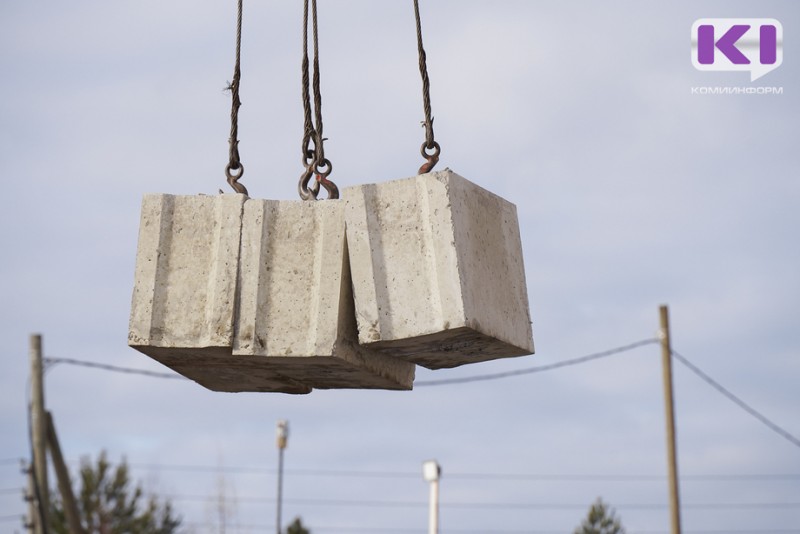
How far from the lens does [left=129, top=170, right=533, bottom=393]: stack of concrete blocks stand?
628 cm

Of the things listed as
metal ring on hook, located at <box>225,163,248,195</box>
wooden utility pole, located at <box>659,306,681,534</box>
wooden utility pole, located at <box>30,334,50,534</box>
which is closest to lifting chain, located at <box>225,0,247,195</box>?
metal ring on hook, located at <box>225,163,248,195</box>

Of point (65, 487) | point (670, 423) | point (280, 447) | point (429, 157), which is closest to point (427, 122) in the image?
point (429, 157)

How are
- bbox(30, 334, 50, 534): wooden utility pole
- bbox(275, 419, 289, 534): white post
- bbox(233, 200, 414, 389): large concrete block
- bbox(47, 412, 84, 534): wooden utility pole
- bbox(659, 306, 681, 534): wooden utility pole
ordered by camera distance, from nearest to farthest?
1. bbox(233, 200, 414, 389): large concrete block
2. bbox(30, 334, 50, 534): wooden utility pole
3. bbox(47, 412, 84, 534): wooden utility pole
4. bbox(659, 306, 681, 534): wooden utility pole
5. bbox(275, 419, 289, 534): white post

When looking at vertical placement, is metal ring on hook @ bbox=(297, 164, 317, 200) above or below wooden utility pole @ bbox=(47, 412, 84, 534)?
above

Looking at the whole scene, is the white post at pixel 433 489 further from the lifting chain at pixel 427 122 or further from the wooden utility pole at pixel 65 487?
the lifting chain at pixel 427 122

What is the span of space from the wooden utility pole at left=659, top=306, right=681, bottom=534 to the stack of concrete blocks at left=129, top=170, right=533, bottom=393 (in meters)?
11.7

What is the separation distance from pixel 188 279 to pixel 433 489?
1042cm

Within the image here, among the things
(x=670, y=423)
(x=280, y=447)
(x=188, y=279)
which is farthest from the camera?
(x=280, y=447)

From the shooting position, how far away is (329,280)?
20.9 feet

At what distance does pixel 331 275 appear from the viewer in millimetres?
6383

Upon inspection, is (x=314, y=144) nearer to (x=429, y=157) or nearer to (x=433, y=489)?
(x=429, y=157)

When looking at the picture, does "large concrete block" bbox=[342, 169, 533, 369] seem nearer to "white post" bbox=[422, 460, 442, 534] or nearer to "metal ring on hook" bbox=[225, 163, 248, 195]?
"metal ring on hook" bbox=[225, 163, 248, 195]

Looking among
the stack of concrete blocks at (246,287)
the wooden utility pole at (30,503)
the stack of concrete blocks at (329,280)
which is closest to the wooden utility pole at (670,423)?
the wooden utility pole at (30,503)

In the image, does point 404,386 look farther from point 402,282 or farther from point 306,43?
point 306,43
